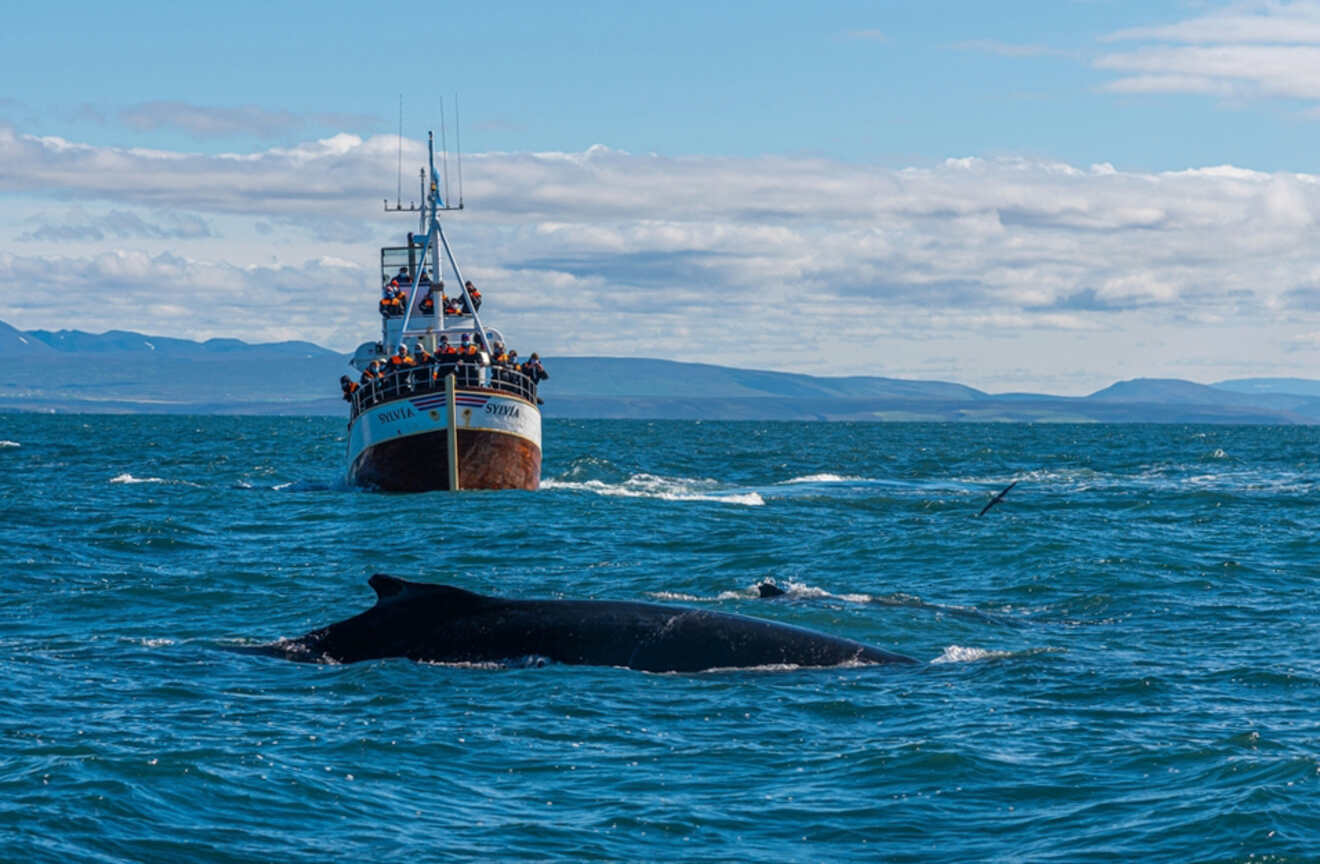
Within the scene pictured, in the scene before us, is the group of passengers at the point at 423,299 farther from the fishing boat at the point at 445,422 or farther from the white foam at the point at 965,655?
the white foam at the point at 965,655

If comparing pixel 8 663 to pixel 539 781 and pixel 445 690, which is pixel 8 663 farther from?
pixel 539 781

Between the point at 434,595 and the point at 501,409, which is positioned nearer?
the point at 434,595

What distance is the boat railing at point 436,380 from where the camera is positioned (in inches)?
1697

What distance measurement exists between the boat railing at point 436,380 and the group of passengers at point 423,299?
7.29 m

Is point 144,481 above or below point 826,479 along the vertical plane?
above

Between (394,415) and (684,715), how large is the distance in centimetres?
3083

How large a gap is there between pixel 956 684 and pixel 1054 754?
267cm

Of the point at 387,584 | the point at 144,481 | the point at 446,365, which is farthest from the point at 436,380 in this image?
the point at 387,584

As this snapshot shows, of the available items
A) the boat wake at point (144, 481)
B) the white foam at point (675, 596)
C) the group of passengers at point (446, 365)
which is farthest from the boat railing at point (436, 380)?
the white foam at point (675, 596)

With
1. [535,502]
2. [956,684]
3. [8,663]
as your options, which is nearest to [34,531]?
[535,502]

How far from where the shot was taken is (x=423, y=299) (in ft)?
174

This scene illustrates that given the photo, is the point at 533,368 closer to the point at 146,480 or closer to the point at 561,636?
the point at 146,480

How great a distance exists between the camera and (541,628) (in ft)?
50.8

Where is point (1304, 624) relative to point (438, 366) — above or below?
below
